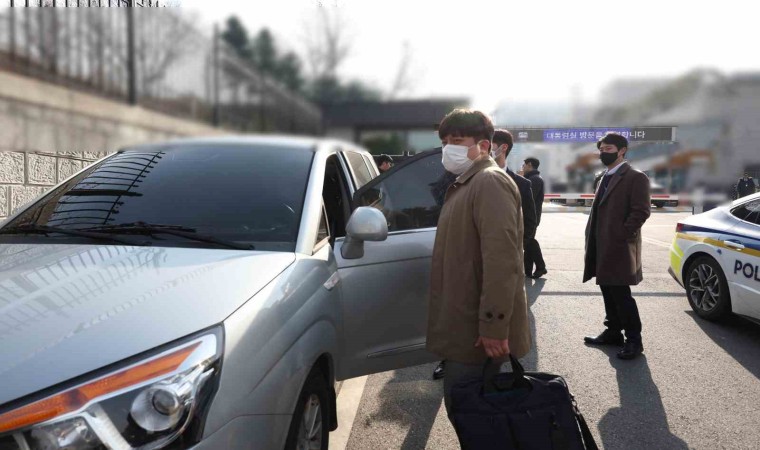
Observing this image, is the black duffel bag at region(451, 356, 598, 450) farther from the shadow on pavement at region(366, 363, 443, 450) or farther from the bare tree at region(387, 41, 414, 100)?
the bare tree at region(387, 41, 414, 100)

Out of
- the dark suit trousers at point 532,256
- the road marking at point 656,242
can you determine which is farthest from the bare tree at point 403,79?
the road marking at point 656,242

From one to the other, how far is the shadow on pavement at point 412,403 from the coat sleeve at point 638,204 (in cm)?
189

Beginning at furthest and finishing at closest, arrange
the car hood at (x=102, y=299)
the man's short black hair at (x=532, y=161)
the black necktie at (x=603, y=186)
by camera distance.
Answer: the man's short black hair at (x=532, y=161) < the black necktie at (x=603, y=186) < the car hood at (x=102, y=299)

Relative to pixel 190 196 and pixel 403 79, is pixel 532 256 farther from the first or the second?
pixel 190 196

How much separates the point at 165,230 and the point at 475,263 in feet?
4.31

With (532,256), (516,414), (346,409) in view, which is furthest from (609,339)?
(516,414)

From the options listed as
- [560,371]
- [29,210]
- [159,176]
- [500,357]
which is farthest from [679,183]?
[29,210]

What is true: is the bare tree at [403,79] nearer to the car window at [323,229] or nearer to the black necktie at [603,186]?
the car window at [323,229]

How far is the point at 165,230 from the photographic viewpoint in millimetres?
2381

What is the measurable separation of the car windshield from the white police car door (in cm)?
418

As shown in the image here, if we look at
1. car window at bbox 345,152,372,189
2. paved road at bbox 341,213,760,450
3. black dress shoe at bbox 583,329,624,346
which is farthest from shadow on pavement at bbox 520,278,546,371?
car window at bbox 345,152,372,189

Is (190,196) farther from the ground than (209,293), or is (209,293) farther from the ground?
(190,196)

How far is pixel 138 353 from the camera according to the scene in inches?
59.6

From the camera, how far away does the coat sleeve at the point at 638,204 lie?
429 centimetres
